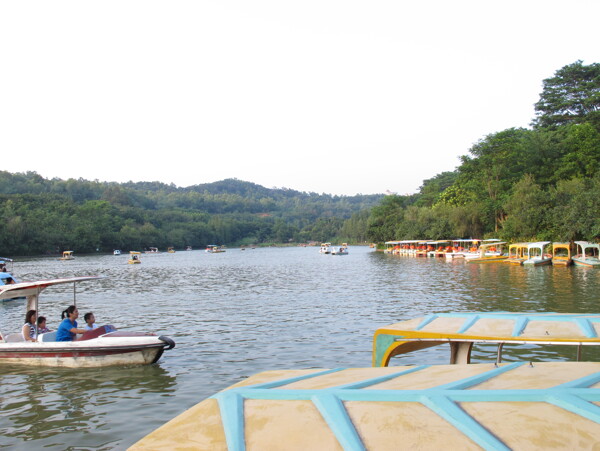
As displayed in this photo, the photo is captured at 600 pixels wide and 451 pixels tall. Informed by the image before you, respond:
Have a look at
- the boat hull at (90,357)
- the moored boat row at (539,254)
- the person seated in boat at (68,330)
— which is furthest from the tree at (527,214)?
the person seated in boat at (68,330)

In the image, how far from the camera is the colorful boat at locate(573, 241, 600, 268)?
1789 inches

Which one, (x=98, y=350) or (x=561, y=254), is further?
(x=561, y=254)

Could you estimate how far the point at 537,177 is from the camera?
3157 inches

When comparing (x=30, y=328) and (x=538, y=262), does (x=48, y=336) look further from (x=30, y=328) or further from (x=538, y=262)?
(x=538, y=262)

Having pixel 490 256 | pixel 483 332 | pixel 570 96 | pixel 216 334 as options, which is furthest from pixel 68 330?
pixel 570 96

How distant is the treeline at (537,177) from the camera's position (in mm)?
60500

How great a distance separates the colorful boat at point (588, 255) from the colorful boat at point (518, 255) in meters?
5.50

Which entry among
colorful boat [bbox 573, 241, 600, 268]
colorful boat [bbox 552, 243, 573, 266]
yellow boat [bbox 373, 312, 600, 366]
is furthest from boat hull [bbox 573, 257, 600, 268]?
yellow boat [bbox 373, 312, 600, 366]

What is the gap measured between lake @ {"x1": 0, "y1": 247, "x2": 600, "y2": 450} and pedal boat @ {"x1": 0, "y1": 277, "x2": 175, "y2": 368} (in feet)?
0.84

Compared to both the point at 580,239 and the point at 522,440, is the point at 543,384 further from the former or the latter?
the point at 580,239

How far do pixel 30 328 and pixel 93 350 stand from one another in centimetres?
267

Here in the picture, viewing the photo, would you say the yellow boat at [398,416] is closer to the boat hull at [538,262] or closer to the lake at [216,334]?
the lake at [216,334]

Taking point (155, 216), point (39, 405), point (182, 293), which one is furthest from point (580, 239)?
point (155, 216)

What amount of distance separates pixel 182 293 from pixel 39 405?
2377cm
